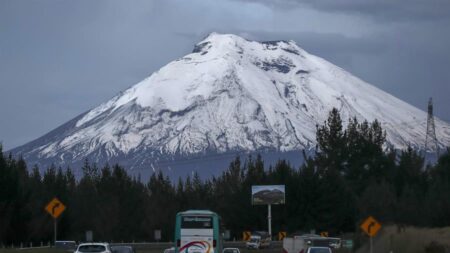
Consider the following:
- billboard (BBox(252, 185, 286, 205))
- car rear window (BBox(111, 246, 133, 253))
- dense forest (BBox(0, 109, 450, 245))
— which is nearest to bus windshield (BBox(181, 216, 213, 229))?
car rear window (BBox(111, 246, 133, 253))

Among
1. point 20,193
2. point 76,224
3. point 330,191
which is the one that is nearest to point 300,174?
point 330,191

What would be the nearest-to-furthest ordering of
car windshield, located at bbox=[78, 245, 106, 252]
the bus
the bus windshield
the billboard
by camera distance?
car windshield, located at bbox=[78, 245, 106, 252]
the bus
the bus windshield
the billboard

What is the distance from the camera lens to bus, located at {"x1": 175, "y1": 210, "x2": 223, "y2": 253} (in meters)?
57.5

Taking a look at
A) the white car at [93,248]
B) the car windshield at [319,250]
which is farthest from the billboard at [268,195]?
the white car at [93,248]

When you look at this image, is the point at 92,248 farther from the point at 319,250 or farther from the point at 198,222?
the point at 319,250

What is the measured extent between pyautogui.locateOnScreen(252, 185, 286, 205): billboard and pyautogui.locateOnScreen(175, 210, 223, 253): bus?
250 ft

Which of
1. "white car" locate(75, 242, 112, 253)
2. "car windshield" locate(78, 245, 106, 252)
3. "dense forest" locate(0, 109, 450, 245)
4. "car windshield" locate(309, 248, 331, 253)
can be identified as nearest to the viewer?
"white car" locate(75, 242, 112, 253)

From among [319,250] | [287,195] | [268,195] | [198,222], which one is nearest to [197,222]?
[198,222]

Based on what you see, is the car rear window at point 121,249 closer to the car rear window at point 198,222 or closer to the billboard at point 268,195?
the car rear window at point 198,222

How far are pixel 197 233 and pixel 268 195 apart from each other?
7834 cm

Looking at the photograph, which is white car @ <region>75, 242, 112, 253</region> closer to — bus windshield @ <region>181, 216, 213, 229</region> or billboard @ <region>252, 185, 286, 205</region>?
bus windshield @ <region>181, 216, 213, 229</region>

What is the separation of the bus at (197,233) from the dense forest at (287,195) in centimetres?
4435

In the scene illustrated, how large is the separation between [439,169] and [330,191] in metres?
12.9

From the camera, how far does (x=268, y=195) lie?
13575 centimetres
